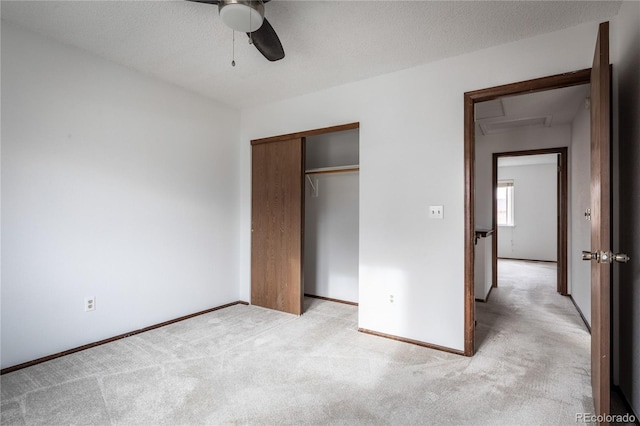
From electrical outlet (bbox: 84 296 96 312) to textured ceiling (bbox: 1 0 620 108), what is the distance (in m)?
1.96

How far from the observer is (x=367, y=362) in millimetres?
2258

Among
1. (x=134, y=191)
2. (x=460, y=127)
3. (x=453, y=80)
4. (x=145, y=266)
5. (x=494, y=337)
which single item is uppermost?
(x=453, y=80)

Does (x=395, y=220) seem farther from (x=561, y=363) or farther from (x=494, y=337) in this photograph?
(x=561, y=363)

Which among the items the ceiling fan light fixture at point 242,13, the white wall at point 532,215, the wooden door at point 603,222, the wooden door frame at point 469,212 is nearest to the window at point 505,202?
the white wall at point 532,215

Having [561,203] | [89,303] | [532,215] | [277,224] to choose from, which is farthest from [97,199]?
[532,215]

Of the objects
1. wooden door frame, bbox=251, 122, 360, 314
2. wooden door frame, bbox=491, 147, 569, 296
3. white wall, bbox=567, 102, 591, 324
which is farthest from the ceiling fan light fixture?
wooden door frame, bbox=491, 147, 569, 296

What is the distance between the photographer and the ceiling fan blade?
178 cm

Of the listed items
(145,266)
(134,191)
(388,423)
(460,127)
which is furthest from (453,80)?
(145,266)

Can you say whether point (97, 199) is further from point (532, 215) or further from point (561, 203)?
point (532, 215)

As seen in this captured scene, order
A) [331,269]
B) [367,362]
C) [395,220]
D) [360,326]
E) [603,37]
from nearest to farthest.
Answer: [603,37] < [367,362] < [395,220] < [360,326] < [331,269]

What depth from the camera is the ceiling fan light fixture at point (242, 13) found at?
5.17 ft

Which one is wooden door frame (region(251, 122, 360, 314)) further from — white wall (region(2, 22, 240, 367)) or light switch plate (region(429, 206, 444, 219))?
light switch plate (region(429, 206, 444, 219))

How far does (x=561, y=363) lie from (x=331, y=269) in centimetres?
239

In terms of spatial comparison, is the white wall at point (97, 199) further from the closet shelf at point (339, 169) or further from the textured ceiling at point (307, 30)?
the closet shelf at point (339, 169)
